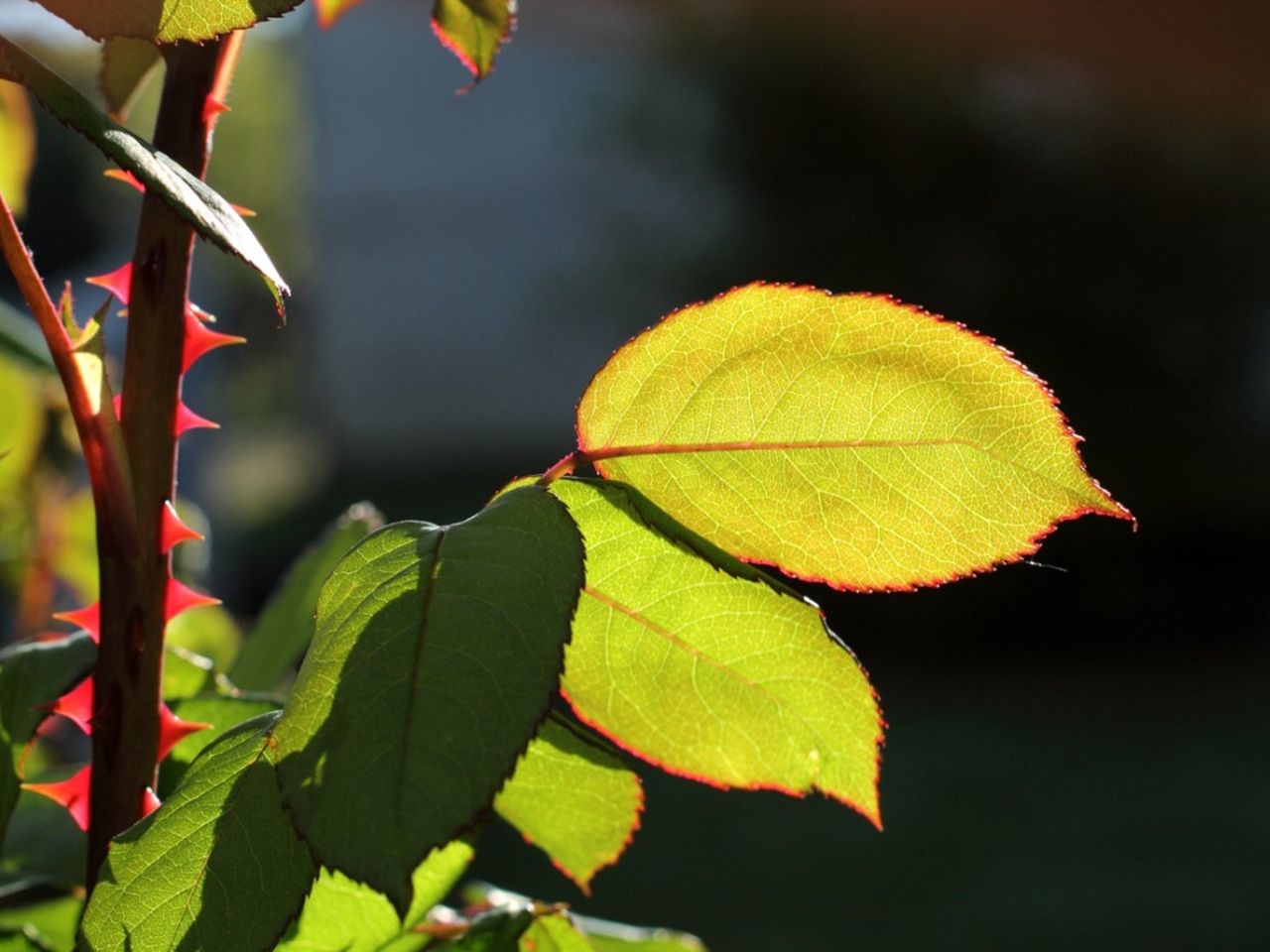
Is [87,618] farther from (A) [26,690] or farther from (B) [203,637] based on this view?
(B) [203,637]

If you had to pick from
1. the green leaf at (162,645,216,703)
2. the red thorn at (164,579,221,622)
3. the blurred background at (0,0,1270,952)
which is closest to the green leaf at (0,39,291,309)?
the red thorn at (164,579,221,622)

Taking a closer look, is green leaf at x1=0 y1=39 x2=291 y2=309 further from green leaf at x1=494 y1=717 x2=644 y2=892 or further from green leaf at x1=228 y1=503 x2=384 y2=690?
green leaf at x1=228 y1=503 x2=384 y2=690

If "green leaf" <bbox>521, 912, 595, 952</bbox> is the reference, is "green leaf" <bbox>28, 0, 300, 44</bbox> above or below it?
above

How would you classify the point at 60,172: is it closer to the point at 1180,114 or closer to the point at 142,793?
the point at 1180,114

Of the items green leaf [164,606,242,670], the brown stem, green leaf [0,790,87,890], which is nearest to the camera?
the brown stem

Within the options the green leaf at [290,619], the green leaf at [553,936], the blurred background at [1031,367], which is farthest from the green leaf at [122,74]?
the blurred background at [1031,367]

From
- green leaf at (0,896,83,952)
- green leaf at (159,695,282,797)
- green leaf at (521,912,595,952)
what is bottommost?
green leaf at (0,896,83,952)

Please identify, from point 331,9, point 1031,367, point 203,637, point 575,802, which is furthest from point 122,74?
point 1031,367
